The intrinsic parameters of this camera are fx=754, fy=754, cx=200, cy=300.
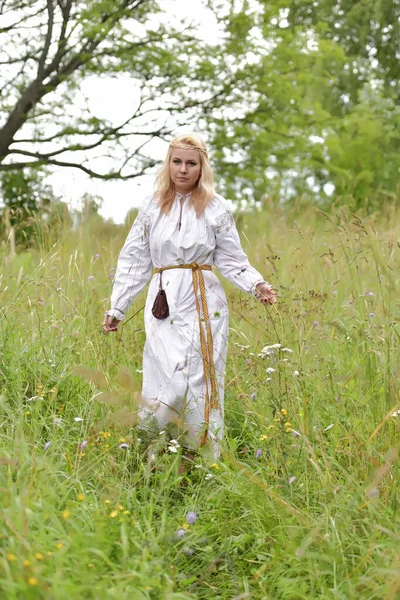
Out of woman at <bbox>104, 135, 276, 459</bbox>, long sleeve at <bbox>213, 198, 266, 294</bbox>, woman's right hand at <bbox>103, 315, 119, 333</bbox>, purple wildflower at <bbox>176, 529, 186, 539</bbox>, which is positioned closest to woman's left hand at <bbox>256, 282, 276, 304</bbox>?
woman at <bbox>104, 135, 276, 459</bbox>

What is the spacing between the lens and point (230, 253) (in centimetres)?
378

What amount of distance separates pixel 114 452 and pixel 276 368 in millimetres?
776

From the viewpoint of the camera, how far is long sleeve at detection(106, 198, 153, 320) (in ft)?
12.5

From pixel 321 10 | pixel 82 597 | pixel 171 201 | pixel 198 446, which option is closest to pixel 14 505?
pixel 82 597

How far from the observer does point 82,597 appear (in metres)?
1.91

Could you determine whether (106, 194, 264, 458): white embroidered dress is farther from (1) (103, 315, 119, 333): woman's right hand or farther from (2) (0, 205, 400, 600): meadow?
(2) (0, 205, 400, 600): meadow

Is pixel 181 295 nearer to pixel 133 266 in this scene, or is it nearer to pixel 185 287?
pixel 185 287

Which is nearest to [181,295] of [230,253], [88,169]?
[230,253]

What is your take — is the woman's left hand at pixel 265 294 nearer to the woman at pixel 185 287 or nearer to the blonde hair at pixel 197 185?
the woman at pixel 185 287

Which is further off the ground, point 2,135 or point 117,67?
point 117,67

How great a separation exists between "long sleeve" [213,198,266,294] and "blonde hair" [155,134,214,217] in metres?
0.09

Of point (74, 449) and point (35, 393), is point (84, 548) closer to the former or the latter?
point (74, 449)

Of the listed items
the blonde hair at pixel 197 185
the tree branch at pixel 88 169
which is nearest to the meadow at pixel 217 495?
the blonde hair at pixel 197 185

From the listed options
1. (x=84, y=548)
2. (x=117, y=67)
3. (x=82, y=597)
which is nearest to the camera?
(x=82, y=597)
